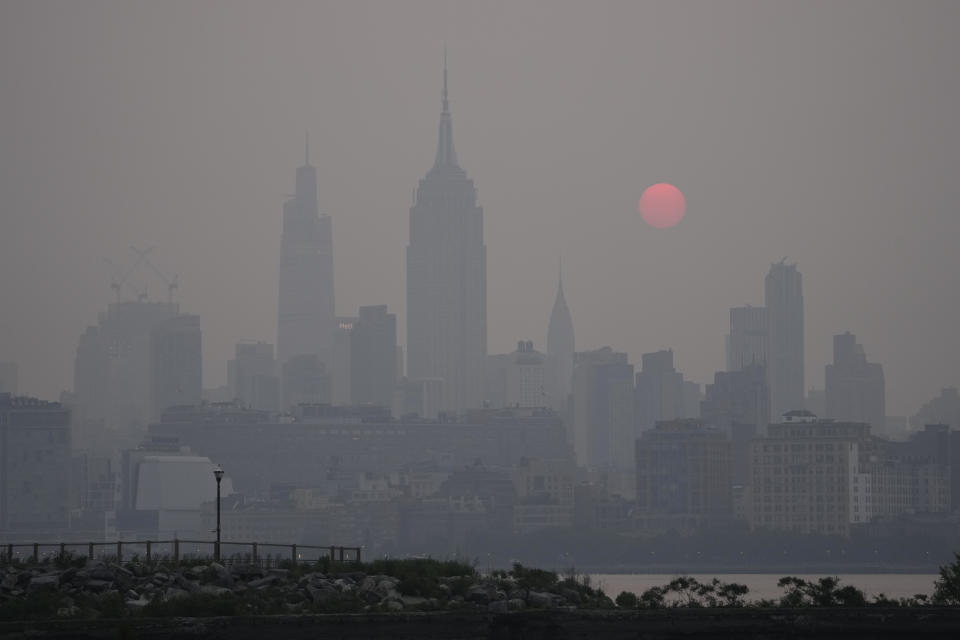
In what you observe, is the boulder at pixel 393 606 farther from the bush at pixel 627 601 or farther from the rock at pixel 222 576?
the bush at pixel 627 601

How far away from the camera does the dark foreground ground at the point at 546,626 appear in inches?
1919

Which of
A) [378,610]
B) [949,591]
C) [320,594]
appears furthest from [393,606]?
[949,591]

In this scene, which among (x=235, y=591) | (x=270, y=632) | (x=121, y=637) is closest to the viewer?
(x=121, y=637)

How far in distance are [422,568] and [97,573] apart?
8.54 m

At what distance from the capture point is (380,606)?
51.9 meters

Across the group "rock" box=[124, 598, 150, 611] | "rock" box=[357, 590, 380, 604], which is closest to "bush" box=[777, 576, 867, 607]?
"rock" box=[357, 590, 380, 604]

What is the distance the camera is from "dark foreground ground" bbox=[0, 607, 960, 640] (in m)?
48.8

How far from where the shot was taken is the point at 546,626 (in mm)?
49406

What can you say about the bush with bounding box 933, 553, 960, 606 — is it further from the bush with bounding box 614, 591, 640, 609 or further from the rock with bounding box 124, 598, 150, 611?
the rock with bounding box 124, 598, 150, 611

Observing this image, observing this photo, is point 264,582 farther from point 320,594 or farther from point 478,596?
point 478,596

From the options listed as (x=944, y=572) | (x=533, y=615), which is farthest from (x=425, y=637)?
(x=944, y=572)

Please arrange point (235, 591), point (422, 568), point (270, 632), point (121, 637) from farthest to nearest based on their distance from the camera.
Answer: point (422, 568), point (235, 591), point (270, 632), point (121, 637)

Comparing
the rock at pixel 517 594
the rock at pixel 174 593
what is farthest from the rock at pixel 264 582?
the rock at pixel 517 594

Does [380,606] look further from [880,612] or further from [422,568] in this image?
[880,612]
